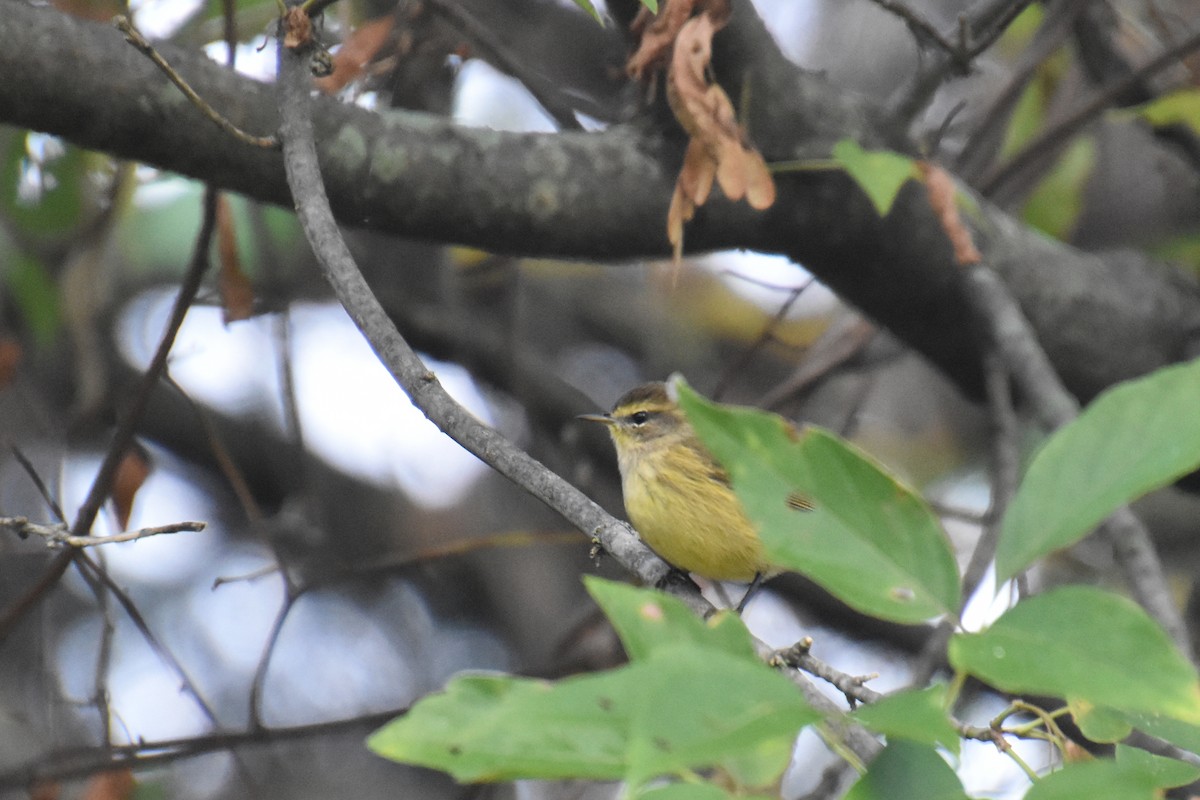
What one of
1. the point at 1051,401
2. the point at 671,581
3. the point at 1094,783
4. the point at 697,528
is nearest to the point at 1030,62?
the point at 1051,401

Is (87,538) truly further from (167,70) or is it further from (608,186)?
(608,186)

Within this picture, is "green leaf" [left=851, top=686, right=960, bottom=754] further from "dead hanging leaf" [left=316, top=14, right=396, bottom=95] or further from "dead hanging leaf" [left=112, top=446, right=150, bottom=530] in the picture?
"dead hanging leaf" [left=316, top=14, right=396, bottom=95]

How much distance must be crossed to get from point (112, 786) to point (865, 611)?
2672 mm

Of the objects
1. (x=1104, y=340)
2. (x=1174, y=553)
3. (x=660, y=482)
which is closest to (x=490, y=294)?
(x=660, y=482)

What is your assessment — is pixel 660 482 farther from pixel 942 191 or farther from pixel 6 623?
pixel 6 623

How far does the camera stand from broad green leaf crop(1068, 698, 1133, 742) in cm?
157

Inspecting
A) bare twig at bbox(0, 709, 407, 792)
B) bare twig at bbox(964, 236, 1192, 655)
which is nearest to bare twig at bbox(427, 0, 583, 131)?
bare twig at bbox(964, 236, 1192, 655)

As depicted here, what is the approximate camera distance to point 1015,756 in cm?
135

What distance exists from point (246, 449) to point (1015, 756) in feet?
14.3

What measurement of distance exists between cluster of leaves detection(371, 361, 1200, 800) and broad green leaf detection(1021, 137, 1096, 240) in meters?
4.02

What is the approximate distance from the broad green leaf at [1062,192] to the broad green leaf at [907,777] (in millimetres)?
4097

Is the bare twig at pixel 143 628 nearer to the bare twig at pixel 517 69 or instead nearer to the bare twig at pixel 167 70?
the bare twig at pixel 167 70

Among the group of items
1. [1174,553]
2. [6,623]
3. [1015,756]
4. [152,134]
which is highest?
[152,134]

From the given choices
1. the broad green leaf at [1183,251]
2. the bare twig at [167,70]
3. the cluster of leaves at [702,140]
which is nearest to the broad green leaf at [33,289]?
the bare twig at [167,70]
